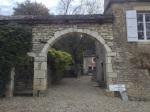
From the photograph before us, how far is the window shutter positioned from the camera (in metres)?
10.9

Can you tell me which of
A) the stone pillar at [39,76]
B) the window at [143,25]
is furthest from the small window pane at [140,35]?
the stone pillar at [39,76]

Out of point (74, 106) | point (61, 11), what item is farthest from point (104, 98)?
point (61, 11)

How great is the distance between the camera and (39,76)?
35.2 feet

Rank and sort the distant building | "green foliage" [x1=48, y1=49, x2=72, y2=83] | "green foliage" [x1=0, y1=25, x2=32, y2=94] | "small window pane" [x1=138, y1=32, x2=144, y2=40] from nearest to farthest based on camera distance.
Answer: "green foliage" [x1=0, y1=25, x2=32, y2=94], "small window pane" [x1=138, y1=32, x2=144, y2=40], "green foliage" [x1=48, y1=49, x2=72, y2=83], the distant building

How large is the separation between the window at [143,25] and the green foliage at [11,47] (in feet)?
17.6

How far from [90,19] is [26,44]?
3210 mm

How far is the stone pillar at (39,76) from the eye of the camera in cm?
1060

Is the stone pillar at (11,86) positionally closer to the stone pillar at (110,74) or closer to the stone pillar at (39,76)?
the stone pillar at (39,76)

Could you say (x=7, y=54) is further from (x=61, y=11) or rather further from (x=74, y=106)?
(x=61, y=11)

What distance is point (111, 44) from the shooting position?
1091cm

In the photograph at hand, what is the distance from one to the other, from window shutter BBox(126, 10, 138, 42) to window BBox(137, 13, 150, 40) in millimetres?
306

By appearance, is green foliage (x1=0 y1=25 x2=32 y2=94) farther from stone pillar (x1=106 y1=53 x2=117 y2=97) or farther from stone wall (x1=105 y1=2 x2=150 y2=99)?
stone wall (x1=105 y1=2 x2=150 y2=99)

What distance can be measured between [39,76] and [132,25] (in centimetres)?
498

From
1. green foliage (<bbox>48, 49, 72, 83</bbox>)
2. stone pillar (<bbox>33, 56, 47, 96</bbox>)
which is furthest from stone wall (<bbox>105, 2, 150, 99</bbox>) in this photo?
green foliage (<bbox>48, 49, 72, 83</bbox>)
